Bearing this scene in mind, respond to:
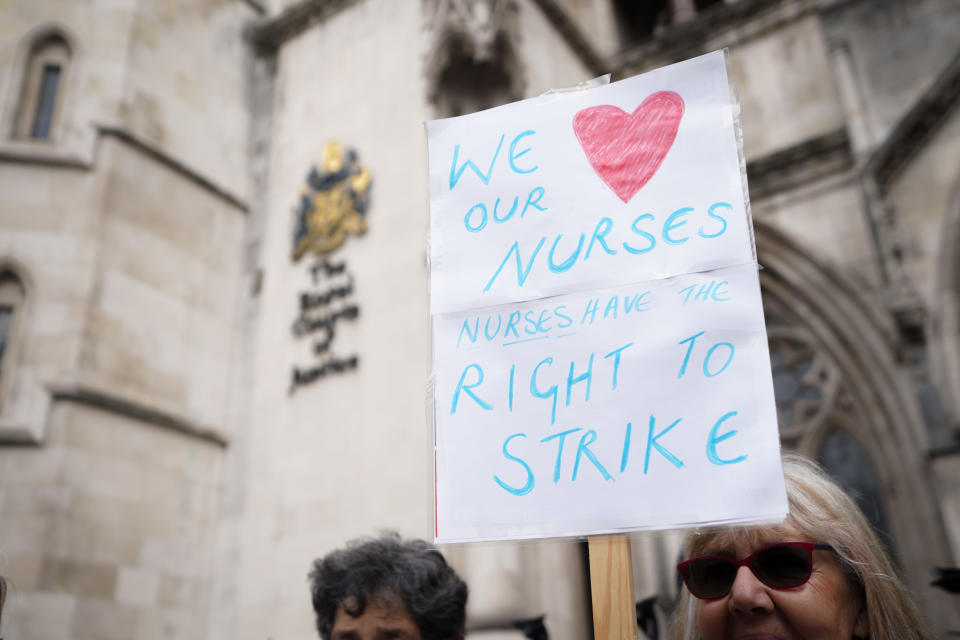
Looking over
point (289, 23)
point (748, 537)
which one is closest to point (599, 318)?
point (748, 537)

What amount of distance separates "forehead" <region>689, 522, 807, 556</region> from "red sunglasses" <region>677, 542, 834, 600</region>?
0.03m

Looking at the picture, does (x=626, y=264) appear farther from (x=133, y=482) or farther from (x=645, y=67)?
(x=645, y=67)

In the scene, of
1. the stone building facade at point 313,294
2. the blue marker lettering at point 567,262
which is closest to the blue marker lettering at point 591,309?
the blue marker lettering at point 567,262

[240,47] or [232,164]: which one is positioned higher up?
[240,47]

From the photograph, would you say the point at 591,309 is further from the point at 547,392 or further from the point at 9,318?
the point at 9,318

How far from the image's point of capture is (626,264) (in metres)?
1.96

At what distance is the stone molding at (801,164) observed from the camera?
835 cm

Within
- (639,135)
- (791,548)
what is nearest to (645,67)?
(639,135)

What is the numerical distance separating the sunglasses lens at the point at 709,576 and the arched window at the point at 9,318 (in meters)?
6.76

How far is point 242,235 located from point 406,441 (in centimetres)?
377

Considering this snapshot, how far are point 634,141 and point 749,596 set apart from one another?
43.8 inches

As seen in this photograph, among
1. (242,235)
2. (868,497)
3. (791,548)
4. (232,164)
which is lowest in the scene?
(791,548)

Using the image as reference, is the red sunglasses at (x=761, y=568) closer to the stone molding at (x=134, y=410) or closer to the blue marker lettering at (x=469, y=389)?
the blue marker lettering at (x=469, y=389)

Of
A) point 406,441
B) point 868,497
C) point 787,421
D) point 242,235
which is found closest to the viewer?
point 406,441
